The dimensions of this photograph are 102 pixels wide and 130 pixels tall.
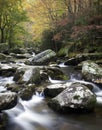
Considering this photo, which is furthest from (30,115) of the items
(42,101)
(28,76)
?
(28,76)

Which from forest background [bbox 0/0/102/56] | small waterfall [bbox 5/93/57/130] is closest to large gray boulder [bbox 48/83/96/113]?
small waterfall [bbox 5/93/57/130]

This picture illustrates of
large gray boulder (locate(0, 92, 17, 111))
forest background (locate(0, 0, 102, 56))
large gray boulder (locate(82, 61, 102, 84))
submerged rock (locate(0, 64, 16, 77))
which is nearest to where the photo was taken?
large gray boulder (locate(0, 92, 17, 111))

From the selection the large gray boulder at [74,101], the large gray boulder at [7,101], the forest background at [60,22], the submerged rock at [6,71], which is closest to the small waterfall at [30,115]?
the large gray boulder at [7,101]

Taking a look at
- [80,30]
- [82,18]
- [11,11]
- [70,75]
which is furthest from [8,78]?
[11,11]

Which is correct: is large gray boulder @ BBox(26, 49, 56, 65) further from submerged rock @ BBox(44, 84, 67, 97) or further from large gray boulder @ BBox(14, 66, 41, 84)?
submerged rock @ BBox(44, 84, 67, 97)

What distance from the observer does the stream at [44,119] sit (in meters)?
5.73

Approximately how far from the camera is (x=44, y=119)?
20.3 feet

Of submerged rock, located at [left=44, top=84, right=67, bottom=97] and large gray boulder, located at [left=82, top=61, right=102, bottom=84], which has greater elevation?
submerged rock, located at [left=44, top=84, right=67, bottom=97]

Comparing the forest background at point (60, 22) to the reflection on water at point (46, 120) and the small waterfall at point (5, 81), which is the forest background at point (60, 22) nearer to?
the small waterfall at point (5, 81)

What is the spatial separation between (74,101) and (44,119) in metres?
0.88

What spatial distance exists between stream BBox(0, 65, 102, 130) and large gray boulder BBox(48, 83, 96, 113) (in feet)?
0.48

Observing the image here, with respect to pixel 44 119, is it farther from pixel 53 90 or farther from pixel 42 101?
pixel 53 90

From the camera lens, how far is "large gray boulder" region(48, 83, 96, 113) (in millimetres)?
6342

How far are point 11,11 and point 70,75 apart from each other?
53.6ft
